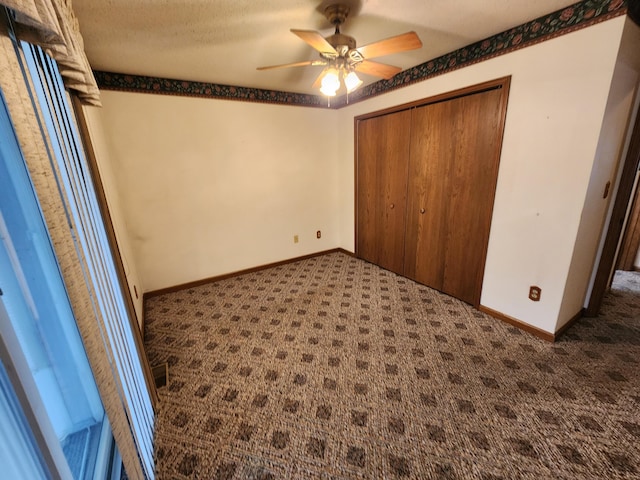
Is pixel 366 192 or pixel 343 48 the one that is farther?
pixel 366 192

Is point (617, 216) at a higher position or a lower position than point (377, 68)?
lower

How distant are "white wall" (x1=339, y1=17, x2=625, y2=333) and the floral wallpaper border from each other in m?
0.06

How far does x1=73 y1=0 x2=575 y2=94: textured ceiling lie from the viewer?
155 centimetres

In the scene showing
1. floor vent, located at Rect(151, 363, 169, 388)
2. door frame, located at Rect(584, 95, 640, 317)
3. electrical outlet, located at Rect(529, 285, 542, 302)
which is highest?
door frame, located at Rect(584, 95, 640, 317)

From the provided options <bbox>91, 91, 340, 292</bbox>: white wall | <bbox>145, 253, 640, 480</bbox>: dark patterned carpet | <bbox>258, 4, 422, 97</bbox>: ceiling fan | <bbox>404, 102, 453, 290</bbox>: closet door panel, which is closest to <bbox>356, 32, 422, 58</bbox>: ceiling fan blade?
<bbox>258, 4, 422, 97</bbox>: ceiling fan

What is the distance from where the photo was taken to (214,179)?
3080 millimetres

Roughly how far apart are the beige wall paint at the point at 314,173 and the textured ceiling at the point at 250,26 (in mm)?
326

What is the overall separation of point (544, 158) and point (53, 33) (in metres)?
2.66

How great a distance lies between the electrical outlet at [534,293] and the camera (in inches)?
82.4

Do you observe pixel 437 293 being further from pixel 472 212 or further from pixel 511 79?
pixel 511 79

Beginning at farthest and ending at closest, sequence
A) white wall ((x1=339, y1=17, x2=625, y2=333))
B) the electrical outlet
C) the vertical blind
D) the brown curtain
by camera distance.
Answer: the electrical outlet, white wall ((x1=339, y1=17, x2=625, y2=333)), the vertical blind, the brown curtain

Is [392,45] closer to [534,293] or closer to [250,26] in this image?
[250,26]

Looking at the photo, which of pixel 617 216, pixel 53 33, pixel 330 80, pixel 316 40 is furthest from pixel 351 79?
pixel 617 216

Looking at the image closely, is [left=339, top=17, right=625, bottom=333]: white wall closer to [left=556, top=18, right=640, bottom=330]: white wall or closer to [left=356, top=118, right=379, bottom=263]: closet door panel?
[left=556, top=18, right=640, bottom=330]: white wall
